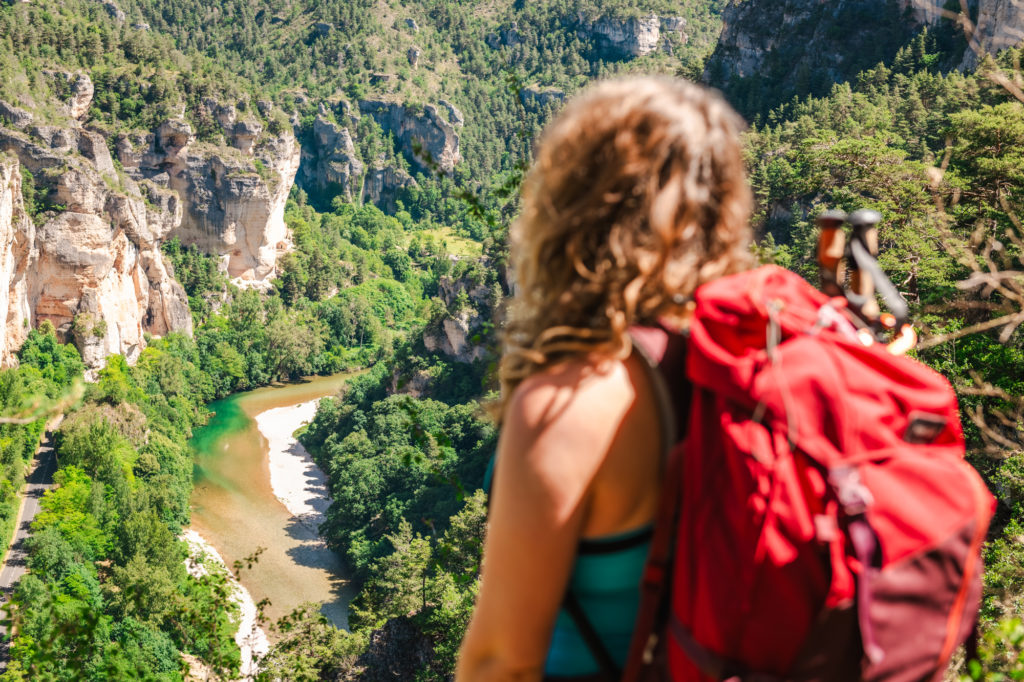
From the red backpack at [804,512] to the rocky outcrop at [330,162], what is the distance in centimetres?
7978

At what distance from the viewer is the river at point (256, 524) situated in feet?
78.6

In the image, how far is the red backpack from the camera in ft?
3.03

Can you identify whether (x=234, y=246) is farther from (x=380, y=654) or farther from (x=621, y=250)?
(x=621, y=250)

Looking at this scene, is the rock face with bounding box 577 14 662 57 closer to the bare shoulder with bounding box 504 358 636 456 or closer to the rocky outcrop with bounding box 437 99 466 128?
the rocky outcrop with bounding box 437 99 466 128

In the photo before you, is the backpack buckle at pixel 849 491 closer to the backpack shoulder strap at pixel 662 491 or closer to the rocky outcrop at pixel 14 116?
the backpack shoulder strap at pixel 662 491

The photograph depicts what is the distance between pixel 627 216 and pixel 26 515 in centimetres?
2922

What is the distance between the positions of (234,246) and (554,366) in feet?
188

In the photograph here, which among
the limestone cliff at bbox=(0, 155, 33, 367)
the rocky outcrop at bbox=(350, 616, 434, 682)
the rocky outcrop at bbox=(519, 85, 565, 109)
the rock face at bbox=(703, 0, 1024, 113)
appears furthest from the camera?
the rocky outcrop at bbox=(519, 85, 565, 109)

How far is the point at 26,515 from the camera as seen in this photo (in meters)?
24.5

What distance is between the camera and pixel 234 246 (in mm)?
54156

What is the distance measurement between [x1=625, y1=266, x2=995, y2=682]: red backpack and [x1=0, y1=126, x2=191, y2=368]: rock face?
36.4 metres

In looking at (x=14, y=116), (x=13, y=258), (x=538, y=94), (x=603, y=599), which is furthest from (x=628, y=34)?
(x=603, y=599)

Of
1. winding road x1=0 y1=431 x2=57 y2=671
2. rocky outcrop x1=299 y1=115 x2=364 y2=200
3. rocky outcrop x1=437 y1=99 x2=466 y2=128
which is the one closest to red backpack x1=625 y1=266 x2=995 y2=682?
winding road x1=0 y1=431 x2=57 y2=671

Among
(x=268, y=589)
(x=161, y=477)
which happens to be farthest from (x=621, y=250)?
(x=161, y=477)
